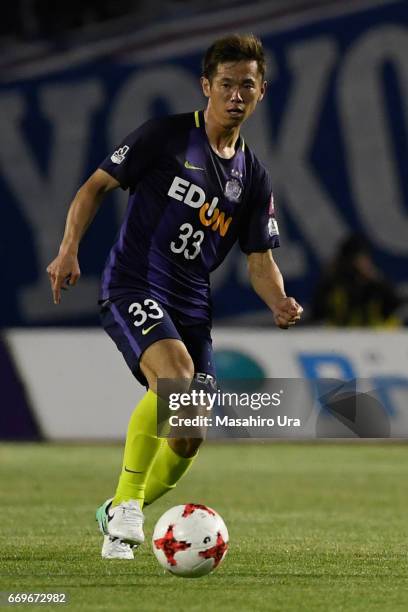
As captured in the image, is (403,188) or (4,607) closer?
(4,607)

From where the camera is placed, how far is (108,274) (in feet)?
20.9

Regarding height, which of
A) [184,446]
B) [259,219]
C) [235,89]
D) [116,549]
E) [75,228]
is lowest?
[116,549]

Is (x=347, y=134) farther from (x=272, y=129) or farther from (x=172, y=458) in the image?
(x=172, y=458)

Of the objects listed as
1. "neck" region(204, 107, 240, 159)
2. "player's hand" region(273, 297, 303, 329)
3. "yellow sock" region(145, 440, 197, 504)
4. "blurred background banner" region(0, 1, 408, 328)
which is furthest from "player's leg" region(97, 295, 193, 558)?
"blurred background banner" region(0, 1, 408, 328)

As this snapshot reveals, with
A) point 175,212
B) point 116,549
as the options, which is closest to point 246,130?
point 175,212

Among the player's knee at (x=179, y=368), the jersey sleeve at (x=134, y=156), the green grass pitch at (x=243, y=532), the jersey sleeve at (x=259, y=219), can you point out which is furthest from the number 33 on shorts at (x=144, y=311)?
the green grass pitch at (x=243, y=532)

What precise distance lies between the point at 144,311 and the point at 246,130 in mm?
13318

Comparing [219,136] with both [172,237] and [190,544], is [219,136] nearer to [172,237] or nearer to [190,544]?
[172,237]

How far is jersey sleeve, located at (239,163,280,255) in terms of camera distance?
21.1ft

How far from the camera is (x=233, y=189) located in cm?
629

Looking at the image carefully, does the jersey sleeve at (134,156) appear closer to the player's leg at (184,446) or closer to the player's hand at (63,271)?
the player's hand at (63,271)

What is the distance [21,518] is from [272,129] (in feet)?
39.3

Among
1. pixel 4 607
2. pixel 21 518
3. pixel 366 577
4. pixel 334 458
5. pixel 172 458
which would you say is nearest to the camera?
pixel 4 607

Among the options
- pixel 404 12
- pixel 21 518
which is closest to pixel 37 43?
pixel 404 12
